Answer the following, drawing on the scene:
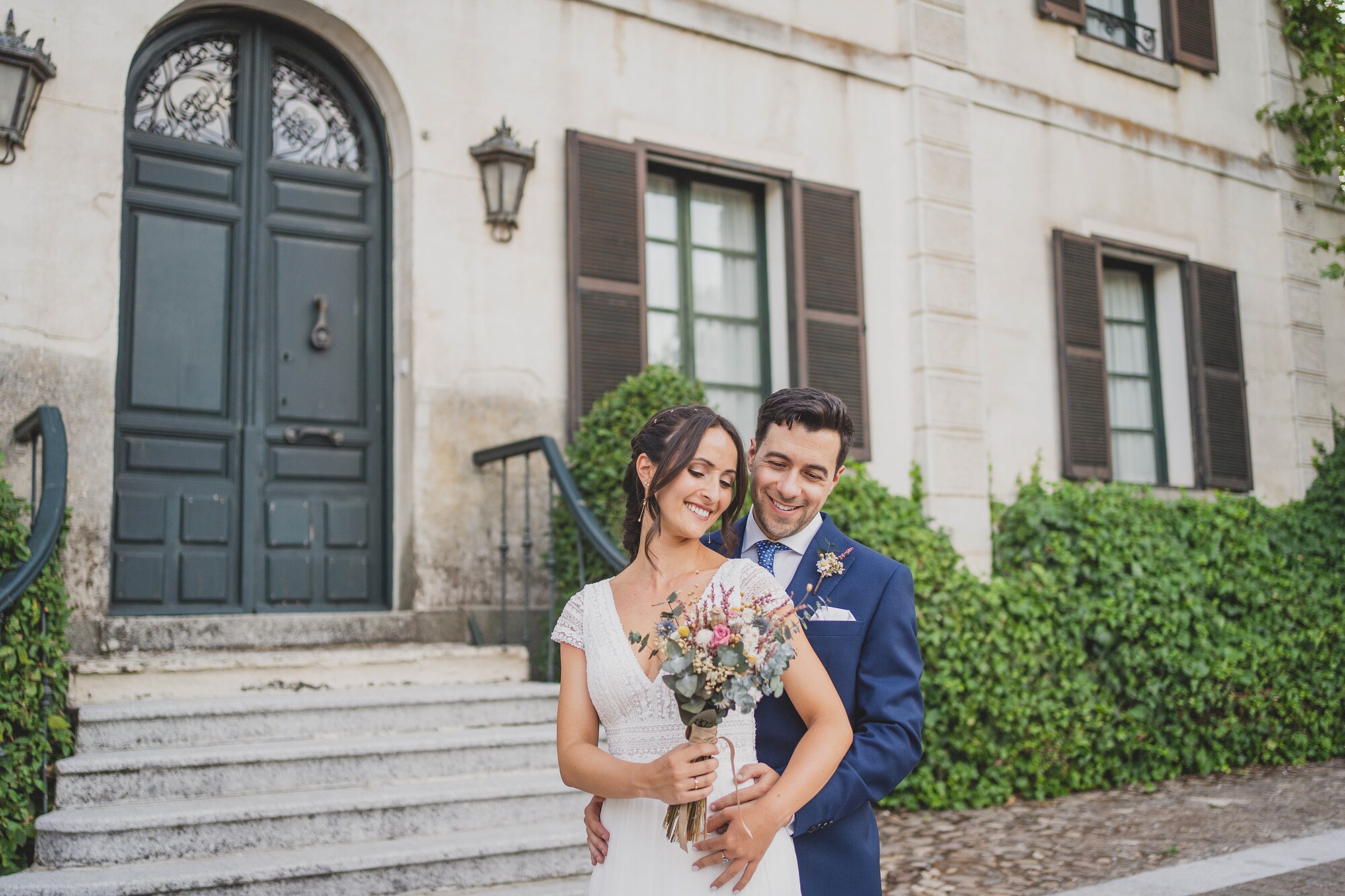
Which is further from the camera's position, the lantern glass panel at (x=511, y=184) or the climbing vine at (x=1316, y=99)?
the climbing vine at (x=1316, y=99)

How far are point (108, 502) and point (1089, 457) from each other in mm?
6423

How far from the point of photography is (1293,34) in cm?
1012

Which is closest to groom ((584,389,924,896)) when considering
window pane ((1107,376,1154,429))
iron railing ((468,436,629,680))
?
iron railing ((468,436,629,680))

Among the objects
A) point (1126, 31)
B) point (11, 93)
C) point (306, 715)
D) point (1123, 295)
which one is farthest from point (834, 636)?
point (1126, 31)

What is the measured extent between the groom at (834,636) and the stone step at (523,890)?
203 cm

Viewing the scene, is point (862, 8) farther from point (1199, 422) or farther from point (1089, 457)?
point (1199, 422)

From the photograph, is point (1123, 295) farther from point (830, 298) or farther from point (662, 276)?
point (662, 276)

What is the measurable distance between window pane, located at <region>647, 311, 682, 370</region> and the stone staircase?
2.45m

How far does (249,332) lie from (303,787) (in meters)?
2.48

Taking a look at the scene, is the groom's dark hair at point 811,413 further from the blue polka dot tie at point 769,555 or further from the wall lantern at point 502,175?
the wall lantern at point 502,175

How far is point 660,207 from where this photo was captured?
7.30 metres

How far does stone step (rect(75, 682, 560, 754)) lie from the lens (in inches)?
179

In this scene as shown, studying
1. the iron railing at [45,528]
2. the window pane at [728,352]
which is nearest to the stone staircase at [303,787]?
the iron railing at [45,528]

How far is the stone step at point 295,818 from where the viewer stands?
3957 mm
